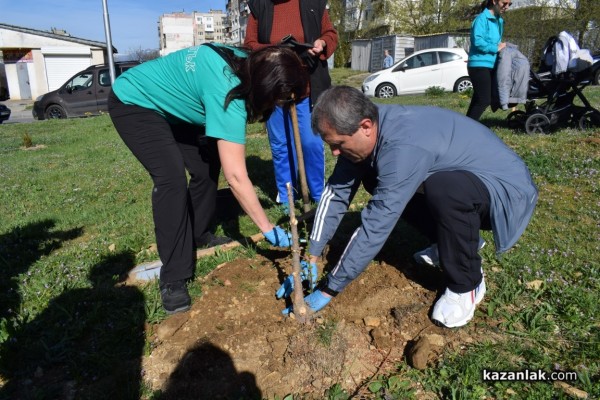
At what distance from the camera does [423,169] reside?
197 centimetres

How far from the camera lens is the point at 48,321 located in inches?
101

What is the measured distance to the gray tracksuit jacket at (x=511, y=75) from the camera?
17.5 ft

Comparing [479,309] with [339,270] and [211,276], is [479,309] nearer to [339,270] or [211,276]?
[339,270]

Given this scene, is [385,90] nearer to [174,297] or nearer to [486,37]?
[486,37]

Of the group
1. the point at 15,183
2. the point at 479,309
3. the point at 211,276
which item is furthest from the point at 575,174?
the point at 15,183

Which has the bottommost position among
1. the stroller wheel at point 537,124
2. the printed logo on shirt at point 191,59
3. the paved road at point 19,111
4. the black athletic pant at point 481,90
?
the paved road at point 19,111

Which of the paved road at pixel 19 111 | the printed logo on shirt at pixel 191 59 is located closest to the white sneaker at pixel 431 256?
the printed logo on shirt at pixel 191 59

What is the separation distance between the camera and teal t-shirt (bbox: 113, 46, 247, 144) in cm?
212

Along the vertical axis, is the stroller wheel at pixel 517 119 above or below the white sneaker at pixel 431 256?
above

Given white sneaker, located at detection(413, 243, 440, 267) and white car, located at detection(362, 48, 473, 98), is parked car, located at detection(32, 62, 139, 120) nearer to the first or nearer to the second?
white car, located at detection(362, 48, 473, 98)

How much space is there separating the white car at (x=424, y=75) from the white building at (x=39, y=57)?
78.2ft

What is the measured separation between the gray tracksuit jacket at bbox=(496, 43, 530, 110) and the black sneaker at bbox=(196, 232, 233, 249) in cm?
400

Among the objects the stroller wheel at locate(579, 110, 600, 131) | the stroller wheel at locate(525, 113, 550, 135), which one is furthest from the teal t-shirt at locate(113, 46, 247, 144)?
the stroller wheel at locate(579, 110, 600, 131)

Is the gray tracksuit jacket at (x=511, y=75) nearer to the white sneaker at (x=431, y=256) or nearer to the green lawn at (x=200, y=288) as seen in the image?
the green lawn at (x=200, y=288)
